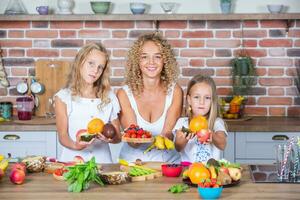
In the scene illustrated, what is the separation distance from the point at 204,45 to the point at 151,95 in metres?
1.50

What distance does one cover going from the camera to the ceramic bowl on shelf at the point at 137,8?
17.5 feet

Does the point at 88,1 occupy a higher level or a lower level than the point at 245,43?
higher

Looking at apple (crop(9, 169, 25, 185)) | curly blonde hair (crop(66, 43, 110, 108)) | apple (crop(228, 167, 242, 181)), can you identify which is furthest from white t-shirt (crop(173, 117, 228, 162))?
apple (crop(9, 169, 25, 185))

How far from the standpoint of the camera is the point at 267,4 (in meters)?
5.44

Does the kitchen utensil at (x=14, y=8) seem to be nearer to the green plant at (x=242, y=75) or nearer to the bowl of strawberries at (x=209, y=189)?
the green plant at (x=242, y=75)

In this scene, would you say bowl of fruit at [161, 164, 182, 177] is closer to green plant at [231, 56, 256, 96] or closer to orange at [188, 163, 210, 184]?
orange at [188, 163, 210, 184]

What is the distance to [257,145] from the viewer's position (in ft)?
16.3

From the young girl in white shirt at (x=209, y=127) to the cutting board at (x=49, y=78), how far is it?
1888mm

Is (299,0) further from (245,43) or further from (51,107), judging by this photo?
(51,107)

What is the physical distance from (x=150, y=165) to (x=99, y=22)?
2.40 metres

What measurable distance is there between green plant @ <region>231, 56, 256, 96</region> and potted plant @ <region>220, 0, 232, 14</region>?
0.39m

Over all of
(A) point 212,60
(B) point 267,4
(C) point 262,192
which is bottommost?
(C) point 262,192

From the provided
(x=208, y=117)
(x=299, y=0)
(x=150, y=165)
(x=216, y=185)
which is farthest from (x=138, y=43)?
(x=299, y=0)

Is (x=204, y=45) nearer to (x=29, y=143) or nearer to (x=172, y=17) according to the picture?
(x=172, y=17)
